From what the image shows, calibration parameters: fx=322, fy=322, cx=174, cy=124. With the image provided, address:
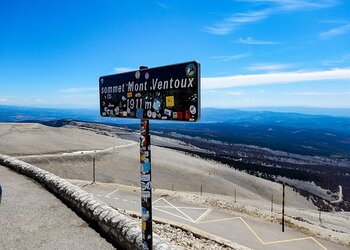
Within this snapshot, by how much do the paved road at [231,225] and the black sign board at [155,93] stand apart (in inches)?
742

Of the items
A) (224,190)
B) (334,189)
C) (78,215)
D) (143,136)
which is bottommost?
(334,189)

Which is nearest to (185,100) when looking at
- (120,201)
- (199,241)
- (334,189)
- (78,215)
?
(78,215)

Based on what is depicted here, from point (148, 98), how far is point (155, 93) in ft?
0.70

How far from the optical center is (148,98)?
6160 mm

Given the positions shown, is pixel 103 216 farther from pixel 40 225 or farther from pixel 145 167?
pixel 145 167

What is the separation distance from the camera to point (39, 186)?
15.4m

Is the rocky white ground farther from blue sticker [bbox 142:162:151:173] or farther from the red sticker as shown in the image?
the red sticker

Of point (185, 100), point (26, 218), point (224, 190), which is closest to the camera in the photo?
point (185, 100)

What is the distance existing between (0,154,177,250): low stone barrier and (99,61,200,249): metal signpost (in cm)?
188

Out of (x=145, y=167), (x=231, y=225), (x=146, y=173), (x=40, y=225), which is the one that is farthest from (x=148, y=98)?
(x=231, y=225)

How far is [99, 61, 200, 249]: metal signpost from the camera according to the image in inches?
211

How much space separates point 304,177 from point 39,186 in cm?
11855

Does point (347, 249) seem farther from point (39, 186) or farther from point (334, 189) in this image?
A: point (334, 189)

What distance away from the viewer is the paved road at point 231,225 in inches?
954
